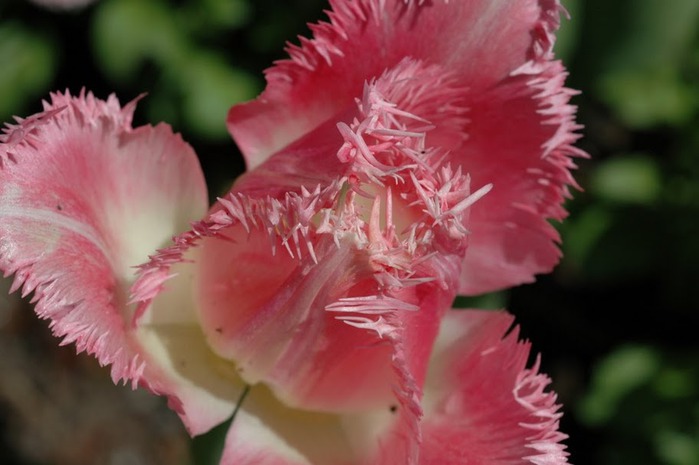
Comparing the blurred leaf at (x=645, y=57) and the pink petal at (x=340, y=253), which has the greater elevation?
the pink petal at (x=340, y=253)

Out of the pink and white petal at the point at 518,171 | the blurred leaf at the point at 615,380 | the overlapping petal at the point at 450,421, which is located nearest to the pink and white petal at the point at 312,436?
the overlapping petal at the point at 450,421

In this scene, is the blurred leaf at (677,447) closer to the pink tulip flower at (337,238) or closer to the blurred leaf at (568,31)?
the blurred leaf at (568,31)

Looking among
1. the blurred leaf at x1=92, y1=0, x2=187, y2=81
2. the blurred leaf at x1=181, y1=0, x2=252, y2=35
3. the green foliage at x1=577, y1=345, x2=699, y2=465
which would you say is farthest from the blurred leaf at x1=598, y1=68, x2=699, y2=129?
the blurred leaf at x1=92, y1=0, x2=187, y2=81

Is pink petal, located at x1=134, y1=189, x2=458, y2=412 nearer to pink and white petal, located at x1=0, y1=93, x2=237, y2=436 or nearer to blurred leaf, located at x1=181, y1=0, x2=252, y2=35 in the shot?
pink and white petal, located at x1=0, y1=93, x2=237, y2=436

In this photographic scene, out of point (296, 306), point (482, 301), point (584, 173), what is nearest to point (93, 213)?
point (296, 306)

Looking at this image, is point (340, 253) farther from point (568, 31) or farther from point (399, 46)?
point (568, 31)

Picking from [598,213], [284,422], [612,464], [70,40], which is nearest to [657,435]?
[612,464]
